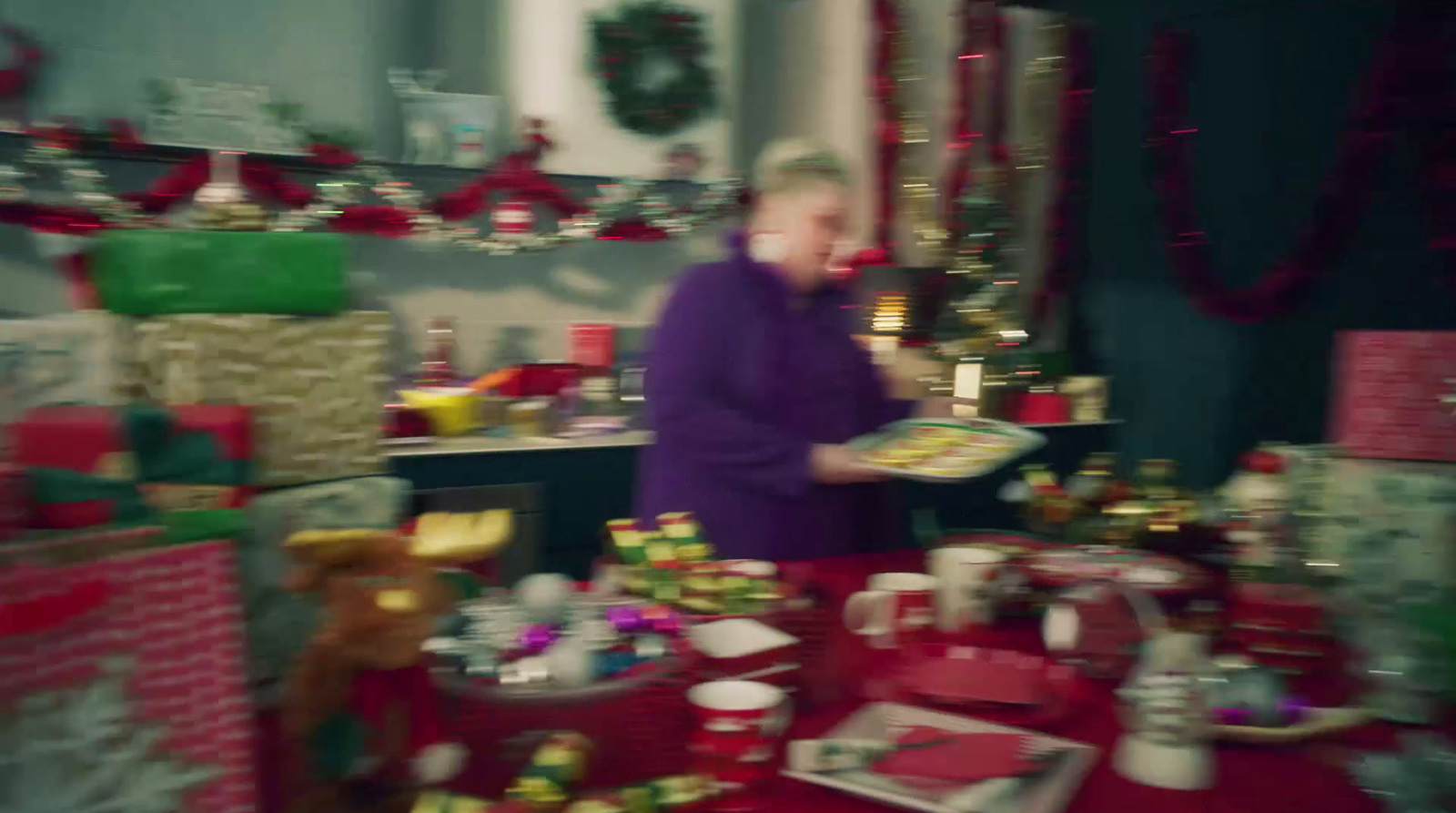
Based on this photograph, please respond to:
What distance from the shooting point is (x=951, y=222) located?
3.74 m

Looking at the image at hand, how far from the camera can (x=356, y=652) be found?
27.9 inches

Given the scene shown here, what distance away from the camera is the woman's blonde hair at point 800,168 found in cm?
186

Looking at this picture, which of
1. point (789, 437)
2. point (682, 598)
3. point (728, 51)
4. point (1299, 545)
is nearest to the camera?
point (682, 598)

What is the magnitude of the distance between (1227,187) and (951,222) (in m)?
0.93

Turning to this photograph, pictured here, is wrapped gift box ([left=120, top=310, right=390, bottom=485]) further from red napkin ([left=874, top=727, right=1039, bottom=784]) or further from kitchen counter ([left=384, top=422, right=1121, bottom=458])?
kitchen counter ([left=384, top=422, right=1121, bottom=458])

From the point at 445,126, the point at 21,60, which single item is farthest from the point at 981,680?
the point at 21,60

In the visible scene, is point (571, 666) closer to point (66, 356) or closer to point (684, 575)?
point (684, 575)

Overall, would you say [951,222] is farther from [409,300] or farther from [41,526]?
[41,526]

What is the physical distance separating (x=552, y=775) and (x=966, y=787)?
0.34 metres

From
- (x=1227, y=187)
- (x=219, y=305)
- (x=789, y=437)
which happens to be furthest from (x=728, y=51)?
(x=219, y=305)

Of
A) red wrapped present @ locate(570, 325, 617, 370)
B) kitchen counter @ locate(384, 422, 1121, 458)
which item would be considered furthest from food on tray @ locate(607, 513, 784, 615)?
red wrapped present @ locate(570, 325, 617, 370)

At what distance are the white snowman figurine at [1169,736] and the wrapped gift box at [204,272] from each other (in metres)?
1.01

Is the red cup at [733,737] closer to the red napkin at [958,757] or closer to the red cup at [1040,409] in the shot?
the red napkin at [958,757]

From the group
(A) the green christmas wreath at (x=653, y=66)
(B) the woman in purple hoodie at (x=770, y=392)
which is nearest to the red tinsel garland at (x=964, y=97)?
(A) the green christmas wreath at (x=653, y=66)
